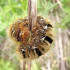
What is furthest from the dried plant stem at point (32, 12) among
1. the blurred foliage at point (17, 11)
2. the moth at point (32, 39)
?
the blurred foliage at point (17, 11)

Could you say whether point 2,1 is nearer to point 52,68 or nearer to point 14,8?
point 14,8

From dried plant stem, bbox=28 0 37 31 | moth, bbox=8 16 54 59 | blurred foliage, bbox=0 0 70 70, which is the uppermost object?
dried plant stem, bbox=28 0 37 31

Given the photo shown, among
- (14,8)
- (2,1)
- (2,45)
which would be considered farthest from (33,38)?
(2,45)

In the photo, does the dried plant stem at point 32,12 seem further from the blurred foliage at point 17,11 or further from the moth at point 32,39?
the blurred foliage at point 17,11

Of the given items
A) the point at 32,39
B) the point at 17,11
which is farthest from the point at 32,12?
the point at 17,11

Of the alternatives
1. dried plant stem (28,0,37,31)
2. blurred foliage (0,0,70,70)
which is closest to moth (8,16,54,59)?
dried plant stem (28,0,37,31)

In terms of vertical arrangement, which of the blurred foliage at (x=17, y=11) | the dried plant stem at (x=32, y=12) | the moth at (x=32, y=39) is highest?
the dried plant stem at (x=32, y=12)

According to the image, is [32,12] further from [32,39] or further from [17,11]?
[17,11]

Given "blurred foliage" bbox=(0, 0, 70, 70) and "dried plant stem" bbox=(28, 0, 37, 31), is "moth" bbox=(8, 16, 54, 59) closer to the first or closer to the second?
"dried plant stem" bbox=(28, 0, 37, 31)
